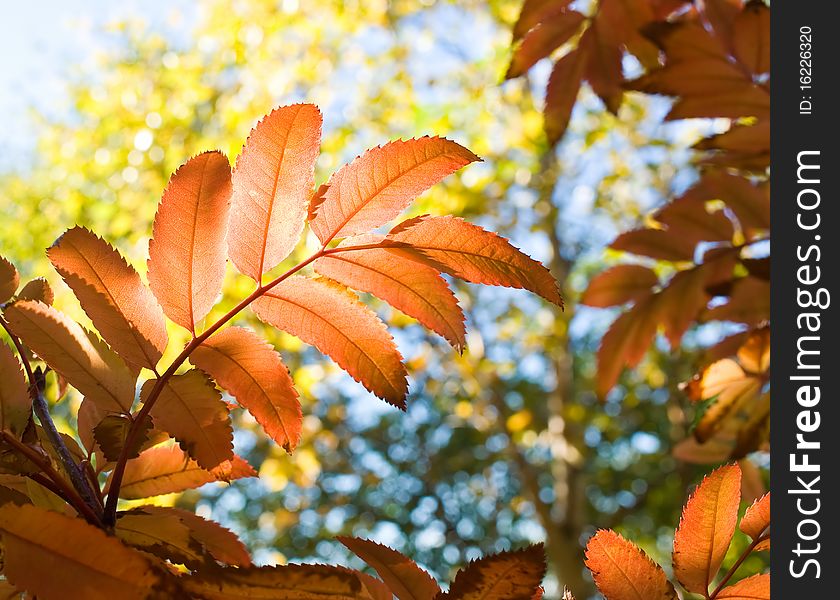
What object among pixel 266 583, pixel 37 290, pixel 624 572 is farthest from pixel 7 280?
pixel 624 572

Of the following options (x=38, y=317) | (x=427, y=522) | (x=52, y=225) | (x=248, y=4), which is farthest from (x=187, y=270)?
(x=427, y=522)

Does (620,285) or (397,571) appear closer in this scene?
(397,571)

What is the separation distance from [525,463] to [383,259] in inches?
133

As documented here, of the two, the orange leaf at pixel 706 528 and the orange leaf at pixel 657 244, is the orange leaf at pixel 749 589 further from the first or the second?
the orange leaf at pixel 657 244

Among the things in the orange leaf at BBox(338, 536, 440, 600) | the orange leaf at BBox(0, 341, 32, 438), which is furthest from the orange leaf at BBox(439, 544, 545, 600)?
the orange leaf at BBox(0, 341, 32, 438)

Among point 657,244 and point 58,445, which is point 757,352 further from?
point 58,445

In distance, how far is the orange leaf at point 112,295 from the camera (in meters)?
0.44

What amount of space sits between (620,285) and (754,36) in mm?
389

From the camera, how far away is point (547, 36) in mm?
1034

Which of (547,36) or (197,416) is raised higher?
(547,36)

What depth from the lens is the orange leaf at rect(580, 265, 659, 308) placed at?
114 cm

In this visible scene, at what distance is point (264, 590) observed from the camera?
34 cm

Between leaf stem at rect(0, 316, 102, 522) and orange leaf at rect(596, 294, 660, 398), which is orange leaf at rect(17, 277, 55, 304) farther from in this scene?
orange leaf at rect(596, 294, 660, 398)
